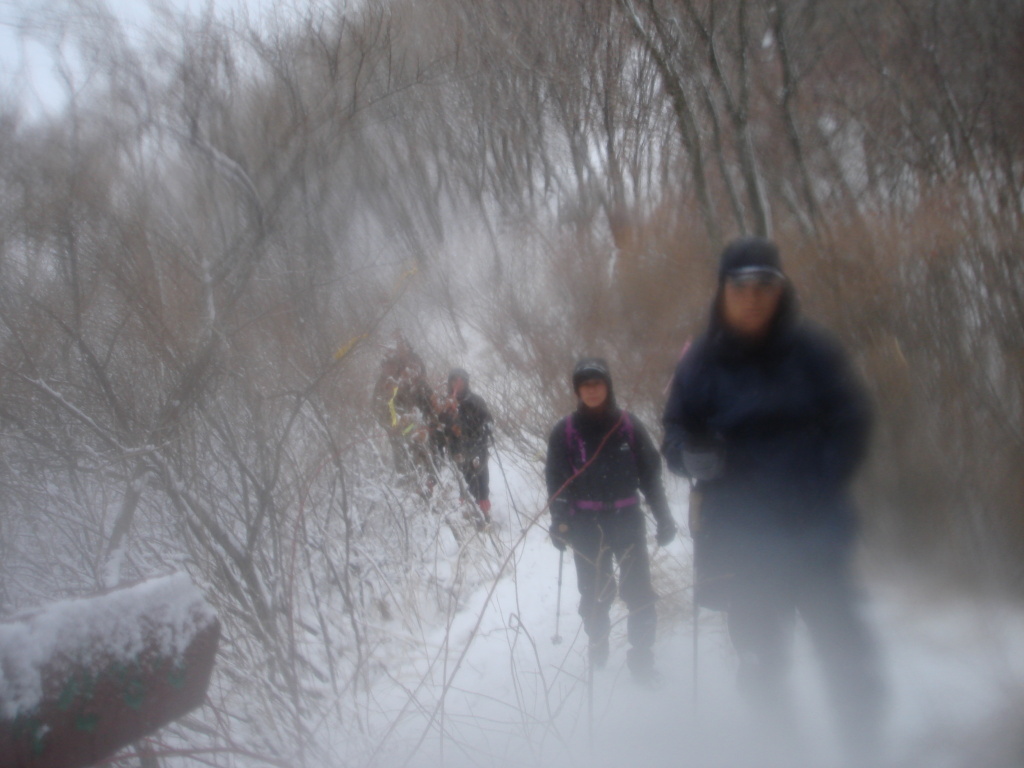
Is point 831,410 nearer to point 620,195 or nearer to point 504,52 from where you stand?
point 620,195

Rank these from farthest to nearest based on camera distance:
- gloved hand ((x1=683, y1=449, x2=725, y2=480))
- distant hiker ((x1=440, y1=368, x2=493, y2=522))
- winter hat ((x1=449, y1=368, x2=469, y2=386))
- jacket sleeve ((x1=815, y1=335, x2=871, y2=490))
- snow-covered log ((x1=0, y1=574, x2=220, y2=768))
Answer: winter hat ((x1=449, y1=368, x2=469, y2=386))
distant hiker ((x1=440, y1=368, x2=493, y2=522))
gloved hand ((x1=683, y1=449, x2=725, y2=480))
jacket sleeve ((x1=815, y1=335, x2=871, y2=490))
snow-covered log ((x1=0, y1=574, x2=220, y2=768))

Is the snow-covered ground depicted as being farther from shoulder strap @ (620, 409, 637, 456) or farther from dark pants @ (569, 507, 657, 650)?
shoulder strap @ (620, 409, 637, 456)

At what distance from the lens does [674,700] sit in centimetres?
219

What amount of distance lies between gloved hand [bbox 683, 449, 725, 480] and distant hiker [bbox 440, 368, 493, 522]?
2.69 meters

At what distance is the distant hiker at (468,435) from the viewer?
4414 millimetres

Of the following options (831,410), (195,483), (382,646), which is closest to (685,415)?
(831,410)

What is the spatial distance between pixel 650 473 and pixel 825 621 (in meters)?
0.79

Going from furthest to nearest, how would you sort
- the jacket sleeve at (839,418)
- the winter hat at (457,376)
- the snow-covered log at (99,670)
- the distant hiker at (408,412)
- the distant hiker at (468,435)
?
the winter hat at (457,376) → the distant hiker at (468,435) → the distant hiker at (408,412) → the jacket sleeve at (839,418) → the snow-covered log at (99,670)

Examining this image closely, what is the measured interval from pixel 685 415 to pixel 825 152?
3.50m

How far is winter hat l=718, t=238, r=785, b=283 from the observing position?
1690 mm

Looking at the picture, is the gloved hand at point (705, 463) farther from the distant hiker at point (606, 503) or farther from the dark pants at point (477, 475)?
the dark pants at point (477, 475)

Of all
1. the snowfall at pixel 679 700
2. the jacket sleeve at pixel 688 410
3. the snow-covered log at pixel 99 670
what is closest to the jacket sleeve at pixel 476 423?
the snowfall at pixel 679 700

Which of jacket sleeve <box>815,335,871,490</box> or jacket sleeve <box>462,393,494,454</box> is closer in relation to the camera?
jacket sleeve <box>815,335,871,490</box>

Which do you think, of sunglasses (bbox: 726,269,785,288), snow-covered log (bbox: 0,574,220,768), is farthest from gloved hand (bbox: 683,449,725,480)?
snow-covered log (bbox: 0,574,220,768)
